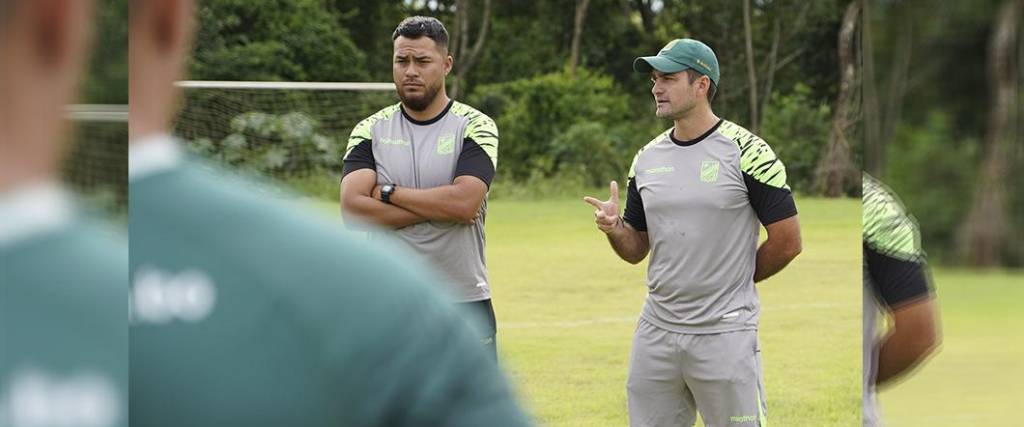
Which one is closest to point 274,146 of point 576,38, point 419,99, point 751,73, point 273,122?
point 419,99

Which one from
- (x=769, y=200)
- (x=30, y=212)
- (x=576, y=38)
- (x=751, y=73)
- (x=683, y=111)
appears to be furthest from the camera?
(x=576, y=38)

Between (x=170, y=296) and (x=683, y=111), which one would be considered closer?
(x=170, y=296)

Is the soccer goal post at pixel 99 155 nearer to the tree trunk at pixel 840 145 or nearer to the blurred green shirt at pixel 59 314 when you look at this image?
the blurred green shirt at pixel 59 314

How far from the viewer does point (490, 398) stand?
1.60 feet

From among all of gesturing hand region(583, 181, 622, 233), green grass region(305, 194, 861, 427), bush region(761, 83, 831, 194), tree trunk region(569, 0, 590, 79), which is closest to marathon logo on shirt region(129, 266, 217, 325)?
gesturing hand region(583, 181, 622, 233)

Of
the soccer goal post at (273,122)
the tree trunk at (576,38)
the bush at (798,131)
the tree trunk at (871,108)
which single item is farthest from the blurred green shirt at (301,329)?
the tree trunk at (576,38)

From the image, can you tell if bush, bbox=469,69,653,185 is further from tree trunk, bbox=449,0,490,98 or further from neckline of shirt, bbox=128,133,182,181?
neckline of shirt, bbox=128,133,182,181

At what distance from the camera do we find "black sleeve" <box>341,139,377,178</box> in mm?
2777

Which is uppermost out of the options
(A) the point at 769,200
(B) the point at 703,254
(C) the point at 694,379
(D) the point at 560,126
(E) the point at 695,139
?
(E) the point at 695,139

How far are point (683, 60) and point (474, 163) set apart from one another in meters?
0.48

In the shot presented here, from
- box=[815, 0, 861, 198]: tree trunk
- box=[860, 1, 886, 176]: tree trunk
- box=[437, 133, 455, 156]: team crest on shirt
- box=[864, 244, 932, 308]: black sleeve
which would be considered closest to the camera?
box=[860, 1, 886, 176]: tree trunk

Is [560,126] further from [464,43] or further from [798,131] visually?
[798,131]

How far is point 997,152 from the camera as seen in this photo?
1.78 ft

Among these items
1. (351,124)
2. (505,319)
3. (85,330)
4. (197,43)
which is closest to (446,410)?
(85,330)
